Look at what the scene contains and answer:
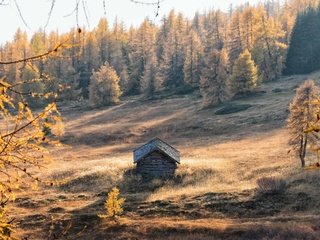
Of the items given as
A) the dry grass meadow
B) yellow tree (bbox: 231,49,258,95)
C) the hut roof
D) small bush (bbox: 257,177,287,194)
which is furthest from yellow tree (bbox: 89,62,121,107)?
small bush (bbox: 257,177,287,194)

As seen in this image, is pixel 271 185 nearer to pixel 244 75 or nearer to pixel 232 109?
pixel 232 109

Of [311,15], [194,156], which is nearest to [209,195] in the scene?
[194,156]

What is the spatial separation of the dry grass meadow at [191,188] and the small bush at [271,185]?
0.39 m

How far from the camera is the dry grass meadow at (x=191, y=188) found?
91.4ft

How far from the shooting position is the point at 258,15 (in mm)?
103188

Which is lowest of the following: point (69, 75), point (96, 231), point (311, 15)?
point (96, 231)

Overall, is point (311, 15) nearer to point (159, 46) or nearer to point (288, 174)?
point (159, 46)

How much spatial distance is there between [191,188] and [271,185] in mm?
6960

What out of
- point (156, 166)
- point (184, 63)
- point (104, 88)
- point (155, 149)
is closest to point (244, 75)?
point (184, 63)

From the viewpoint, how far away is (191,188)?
3744 cm

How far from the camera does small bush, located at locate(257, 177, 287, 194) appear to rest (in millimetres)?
33438

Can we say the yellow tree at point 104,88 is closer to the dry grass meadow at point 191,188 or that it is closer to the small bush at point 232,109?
the dry grass meadow at point 191,188

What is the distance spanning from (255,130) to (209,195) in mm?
28160

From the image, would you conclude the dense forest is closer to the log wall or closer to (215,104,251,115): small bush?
(215,104,251,115): small bush
